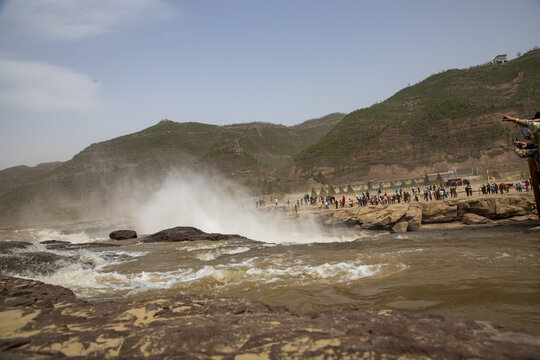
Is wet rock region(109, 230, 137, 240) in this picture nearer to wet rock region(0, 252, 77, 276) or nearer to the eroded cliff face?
wet rock region(0, 252, 77, 276)

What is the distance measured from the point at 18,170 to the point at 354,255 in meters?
170

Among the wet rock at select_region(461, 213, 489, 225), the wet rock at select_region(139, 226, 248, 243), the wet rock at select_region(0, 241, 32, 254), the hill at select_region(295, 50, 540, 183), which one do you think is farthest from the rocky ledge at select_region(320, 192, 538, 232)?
the hill at select_region(295, 50, 540, 183)

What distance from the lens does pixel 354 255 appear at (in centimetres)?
1127

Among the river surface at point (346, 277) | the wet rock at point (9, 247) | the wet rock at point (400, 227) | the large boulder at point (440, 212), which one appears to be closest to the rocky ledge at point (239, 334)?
the river surface at point (346, 277)

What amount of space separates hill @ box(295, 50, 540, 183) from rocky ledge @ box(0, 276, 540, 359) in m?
60.1

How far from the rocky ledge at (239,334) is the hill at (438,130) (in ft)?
197

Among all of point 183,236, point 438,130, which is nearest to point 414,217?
point 183,236

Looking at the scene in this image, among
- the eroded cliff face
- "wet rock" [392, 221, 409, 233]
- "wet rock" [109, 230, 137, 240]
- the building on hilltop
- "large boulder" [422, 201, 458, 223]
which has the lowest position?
"wet rock" [392, 221, 409, 233]

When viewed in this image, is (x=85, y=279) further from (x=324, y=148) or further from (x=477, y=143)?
(x=324, y=148)

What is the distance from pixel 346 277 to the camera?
8.00 meters

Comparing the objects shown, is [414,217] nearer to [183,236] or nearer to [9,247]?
[183,236]

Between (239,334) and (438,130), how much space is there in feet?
238

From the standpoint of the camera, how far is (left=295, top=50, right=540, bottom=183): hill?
58.2 m

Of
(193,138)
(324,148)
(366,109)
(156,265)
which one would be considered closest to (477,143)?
(324,148)
